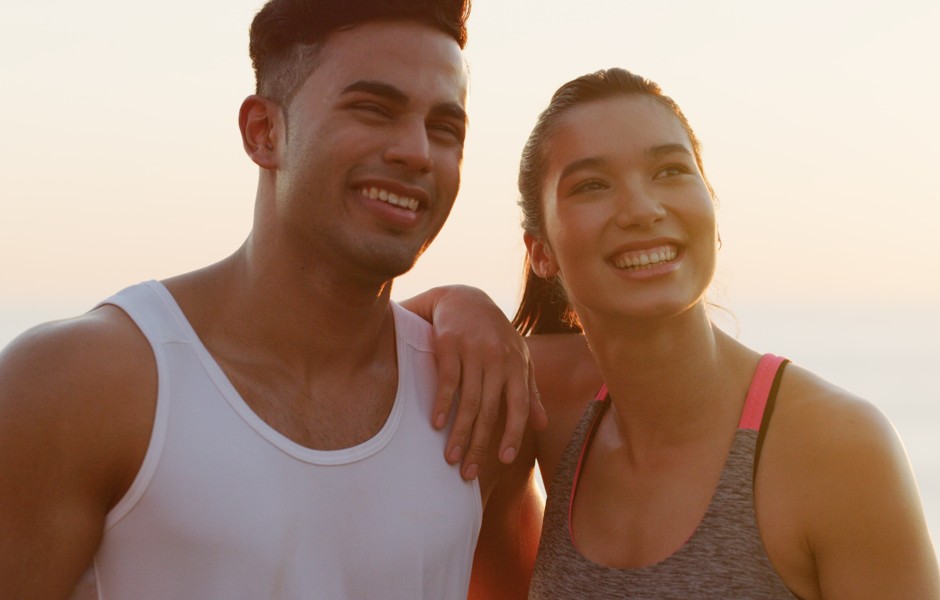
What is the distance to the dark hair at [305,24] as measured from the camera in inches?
96.9

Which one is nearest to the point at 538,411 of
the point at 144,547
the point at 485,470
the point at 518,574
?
the point at 485,470

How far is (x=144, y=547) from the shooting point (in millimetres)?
2039

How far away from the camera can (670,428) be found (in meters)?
2.72

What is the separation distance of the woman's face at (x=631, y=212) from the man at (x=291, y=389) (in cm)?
36

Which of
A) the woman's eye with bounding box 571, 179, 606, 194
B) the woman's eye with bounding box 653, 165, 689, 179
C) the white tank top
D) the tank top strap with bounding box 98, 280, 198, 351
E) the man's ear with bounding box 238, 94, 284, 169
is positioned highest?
the man's ear with bounding box 238, 94, 284, 169

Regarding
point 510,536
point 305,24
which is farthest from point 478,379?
point 305,24

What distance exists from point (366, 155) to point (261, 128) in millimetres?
380

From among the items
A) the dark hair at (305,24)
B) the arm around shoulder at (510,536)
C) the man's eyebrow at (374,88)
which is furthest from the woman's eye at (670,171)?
the arm around shoulder at (510,536)

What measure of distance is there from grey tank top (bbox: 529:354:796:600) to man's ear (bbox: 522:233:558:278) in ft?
2.32

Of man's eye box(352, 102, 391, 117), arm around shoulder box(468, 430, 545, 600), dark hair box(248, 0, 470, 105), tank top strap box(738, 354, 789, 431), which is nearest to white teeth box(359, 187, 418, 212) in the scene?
man's eye box(352, 102, 391, 117)

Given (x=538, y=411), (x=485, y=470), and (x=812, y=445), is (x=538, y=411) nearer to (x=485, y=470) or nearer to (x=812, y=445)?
(x=485, y=470)

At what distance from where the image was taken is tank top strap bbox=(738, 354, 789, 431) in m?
2.50

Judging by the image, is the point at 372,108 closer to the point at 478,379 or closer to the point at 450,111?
the point at 450,111

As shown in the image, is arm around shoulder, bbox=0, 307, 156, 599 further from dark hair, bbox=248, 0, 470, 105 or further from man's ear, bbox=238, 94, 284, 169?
dark hair, bbox=248, 0, 470, 105
